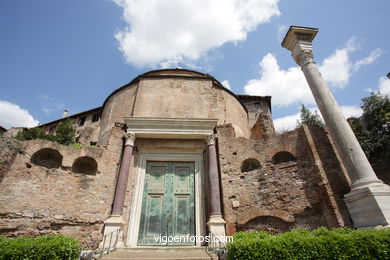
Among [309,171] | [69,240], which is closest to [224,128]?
[309,171]

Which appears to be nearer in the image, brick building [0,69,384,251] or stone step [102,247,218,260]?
stone step [102,247,218,260]

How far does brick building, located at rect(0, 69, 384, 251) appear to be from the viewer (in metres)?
8.04

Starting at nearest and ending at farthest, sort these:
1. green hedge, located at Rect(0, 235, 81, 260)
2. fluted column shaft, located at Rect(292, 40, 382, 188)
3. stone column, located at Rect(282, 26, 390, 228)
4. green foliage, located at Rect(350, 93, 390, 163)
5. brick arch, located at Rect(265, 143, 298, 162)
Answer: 1. green hedge, located at Rect(0, 235, 81, 260)
2. stone column, located at Rect(282, 26, 390, 228)
3. fluted column shaft, located at Rect(292, 40, 382, 188)
4. brick arch, located at Rect(265, 143, 298, 162)
5. green foliage, located at Rect(350, 93, 390, 163)

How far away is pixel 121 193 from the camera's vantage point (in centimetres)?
890

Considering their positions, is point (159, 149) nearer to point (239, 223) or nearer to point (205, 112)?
point (205, 112)

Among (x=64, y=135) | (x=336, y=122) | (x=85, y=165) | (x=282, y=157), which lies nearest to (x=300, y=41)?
(x=336, y=122)

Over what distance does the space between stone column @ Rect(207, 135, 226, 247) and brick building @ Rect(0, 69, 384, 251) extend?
1.6 inches

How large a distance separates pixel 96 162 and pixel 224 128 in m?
6.45

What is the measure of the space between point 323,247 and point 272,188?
3.94 meters

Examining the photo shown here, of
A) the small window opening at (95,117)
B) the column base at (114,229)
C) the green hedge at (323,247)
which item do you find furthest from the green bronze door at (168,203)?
the small window opening at (95,117)

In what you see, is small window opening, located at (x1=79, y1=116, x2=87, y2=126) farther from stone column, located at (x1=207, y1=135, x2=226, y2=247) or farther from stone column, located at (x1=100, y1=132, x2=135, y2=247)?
stone column, located at (x1=207, y1=135, x2=226, y2=247)

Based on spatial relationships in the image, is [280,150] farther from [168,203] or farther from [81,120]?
[81,120]

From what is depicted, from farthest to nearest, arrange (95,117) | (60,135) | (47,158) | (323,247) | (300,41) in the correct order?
(95,117) < (60,135) < (300,41) < (47,158) < (323,247)

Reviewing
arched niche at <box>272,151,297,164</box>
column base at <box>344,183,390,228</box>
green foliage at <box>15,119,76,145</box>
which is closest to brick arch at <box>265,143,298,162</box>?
arched niche at <box>272,151,297,164</box>
